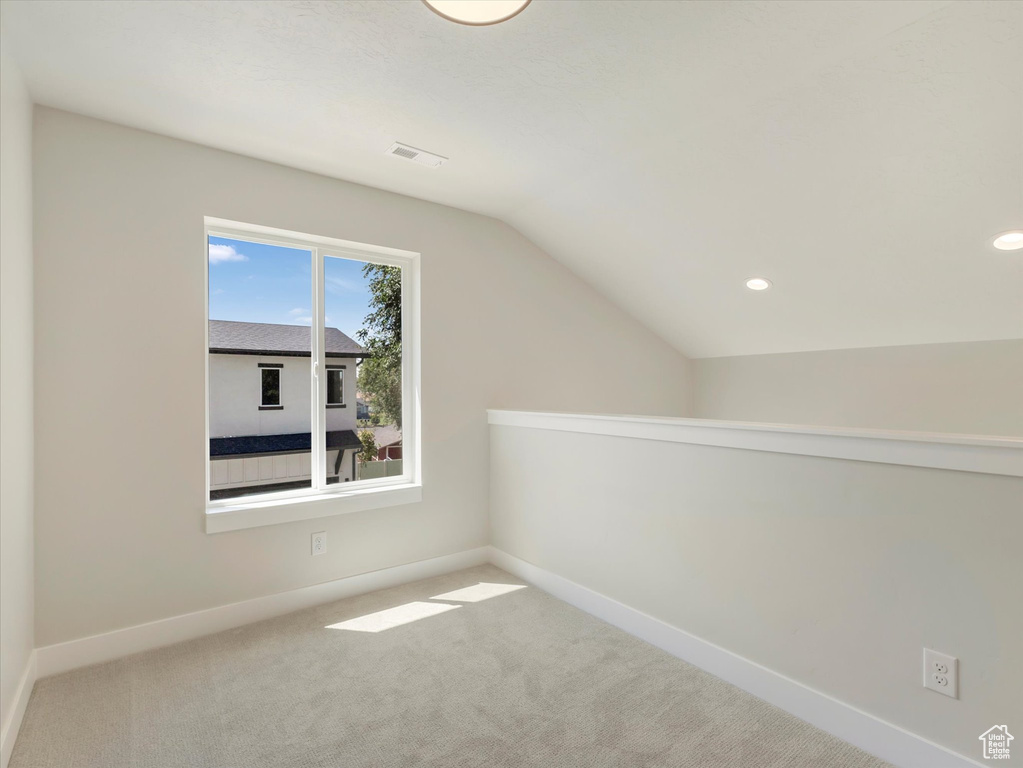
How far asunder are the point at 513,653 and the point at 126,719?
1549mm

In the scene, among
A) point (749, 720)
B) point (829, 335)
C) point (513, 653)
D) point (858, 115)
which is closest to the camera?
point (749, 720)

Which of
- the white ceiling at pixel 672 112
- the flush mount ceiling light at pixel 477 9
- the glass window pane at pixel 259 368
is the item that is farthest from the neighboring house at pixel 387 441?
the flush mount ceiling light at pixel 477 9

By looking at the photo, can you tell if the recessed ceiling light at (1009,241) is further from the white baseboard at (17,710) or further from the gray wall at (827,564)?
the white baseboard at (17,710)

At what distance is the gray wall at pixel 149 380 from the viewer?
7.38 feet

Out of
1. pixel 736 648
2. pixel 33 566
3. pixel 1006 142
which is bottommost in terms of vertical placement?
pixel 736 648

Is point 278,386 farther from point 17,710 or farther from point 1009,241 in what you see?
point 1009,241

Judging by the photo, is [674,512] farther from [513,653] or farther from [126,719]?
[126,719]

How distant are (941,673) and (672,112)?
7.77 feet

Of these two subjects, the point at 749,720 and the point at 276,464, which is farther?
the point at 276,464

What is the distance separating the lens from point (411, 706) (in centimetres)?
198

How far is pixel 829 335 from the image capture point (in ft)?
11.6

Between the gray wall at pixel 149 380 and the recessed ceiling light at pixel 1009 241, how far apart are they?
297 cm

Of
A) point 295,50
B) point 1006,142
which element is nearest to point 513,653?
point 295,50

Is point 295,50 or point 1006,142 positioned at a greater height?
point 295,50
